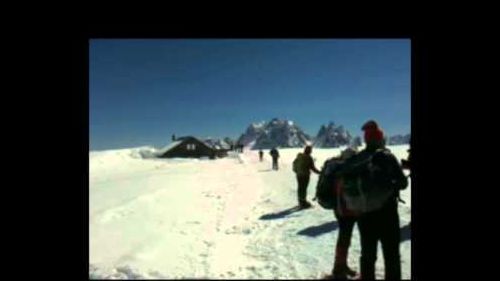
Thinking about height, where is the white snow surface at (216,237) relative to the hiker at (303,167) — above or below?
below

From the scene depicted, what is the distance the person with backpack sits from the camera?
3.84m

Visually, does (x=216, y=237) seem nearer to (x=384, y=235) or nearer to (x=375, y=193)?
(x=384, y=235)

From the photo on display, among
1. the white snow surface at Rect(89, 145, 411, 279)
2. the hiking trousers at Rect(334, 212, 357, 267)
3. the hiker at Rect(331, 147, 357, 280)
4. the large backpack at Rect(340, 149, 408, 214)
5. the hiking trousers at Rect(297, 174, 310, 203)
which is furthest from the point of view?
the hiking trousers at Rect(297, 174, 310, 203)

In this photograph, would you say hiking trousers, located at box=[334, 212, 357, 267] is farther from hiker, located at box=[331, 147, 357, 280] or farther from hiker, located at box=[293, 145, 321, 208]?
hiker, located at box=[293, 145, 321, 208]

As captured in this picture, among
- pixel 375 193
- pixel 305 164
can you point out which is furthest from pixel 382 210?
pixel 305 164

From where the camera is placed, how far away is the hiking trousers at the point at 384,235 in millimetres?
Answer: 3891

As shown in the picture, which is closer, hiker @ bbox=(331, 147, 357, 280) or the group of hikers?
the group of hikers

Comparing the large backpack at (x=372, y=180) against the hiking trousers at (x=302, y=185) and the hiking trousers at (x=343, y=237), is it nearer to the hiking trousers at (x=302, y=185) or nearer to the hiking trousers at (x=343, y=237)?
the hiking trousers at (x=343, y=237)

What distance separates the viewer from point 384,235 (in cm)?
394

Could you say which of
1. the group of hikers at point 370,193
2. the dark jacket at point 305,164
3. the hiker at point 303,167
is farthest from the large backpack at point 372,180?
the dark jacket at point 305,164

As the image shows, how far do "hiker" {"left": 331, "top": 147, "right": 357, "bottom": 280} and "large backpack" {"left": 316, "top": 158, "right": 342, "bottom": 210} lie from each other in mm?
40

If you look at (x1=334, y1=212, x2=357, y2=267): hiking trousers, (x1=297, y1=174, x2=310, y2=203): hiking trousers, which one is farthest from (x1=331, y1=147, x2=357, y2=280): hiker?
(x1=297, y1=174, x2=310, y2=203): hiking trousers
